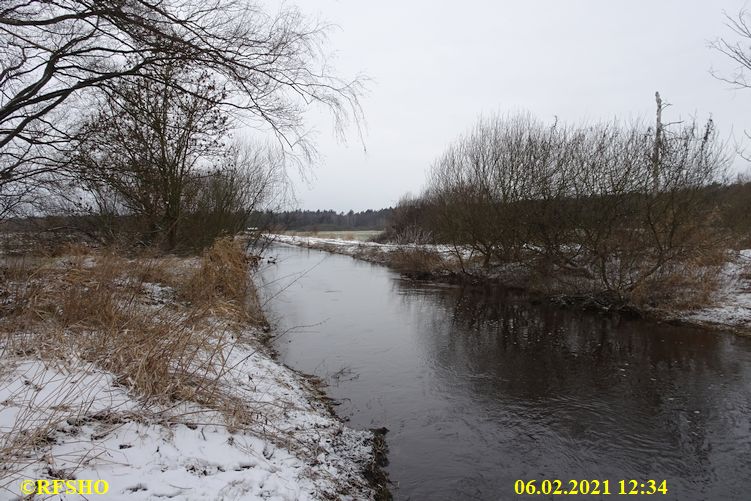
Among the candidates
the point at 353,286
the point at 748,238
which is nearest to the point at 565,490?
the point at 353,286

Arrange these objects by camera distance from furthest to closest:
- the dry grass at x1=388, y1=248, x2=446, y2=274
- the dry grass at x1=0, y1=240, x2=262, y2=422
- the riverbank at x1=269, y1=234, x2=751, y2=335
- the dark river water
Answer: the dry grass at x1=388, y1=248, x2=446, y2=274
the riverbank at x1=269, y1=234, x2=751, y2=335
the dark river water
the dry grass at x1=0, y1=240, x2=262, y2=422

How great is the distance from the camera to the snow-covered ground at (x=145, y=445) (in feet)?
8.54

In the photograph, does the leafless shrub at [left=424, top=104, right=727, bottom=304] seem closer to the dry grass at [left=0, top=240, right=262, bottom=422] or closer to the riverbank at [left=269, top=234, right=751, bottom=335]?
the riverbank at [left=269, top=234, right=751, bottom=335]

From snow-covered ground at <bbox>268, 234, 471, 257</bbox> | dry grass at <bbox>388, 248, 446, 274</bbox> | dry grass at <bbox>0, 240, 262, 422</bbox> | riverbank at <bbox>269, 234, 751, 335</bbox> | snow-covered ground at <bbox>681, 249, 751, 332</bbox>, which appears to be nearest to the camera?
dry grass at <bbox>0, 240, 262, 422</bbox>

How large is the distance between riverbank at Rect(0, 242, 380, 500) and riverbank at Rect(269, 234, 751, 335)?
37.0 feet

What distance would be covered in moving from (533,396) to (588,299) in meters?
8.92

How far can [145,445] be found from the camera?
9.79 feet

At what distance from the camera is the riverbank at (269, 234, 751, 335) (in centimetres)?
1152

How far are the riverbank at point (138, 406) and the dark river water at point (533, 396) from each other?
970 millimetres

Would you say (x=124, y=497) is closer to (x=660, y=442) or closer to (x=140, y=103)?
(x=140, y=103)

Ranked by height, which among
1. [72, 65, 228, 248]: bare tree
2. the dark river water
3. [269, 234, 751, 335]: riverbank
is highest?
[72, 65, 228, 248]: bare tree

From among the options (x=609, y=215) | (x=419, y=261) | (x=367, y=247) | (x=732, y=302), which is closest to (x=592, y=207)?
(x=609, y=215)

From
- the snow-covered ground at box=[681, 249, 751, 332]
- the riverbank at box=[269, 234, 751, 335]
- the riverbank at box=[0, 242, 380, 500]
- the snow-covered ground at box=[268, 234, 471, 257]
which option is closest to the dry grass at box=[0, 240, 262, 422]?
the riverbank at box=[0, 242, 380, 500]

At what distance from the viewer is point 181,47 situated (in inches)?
143
